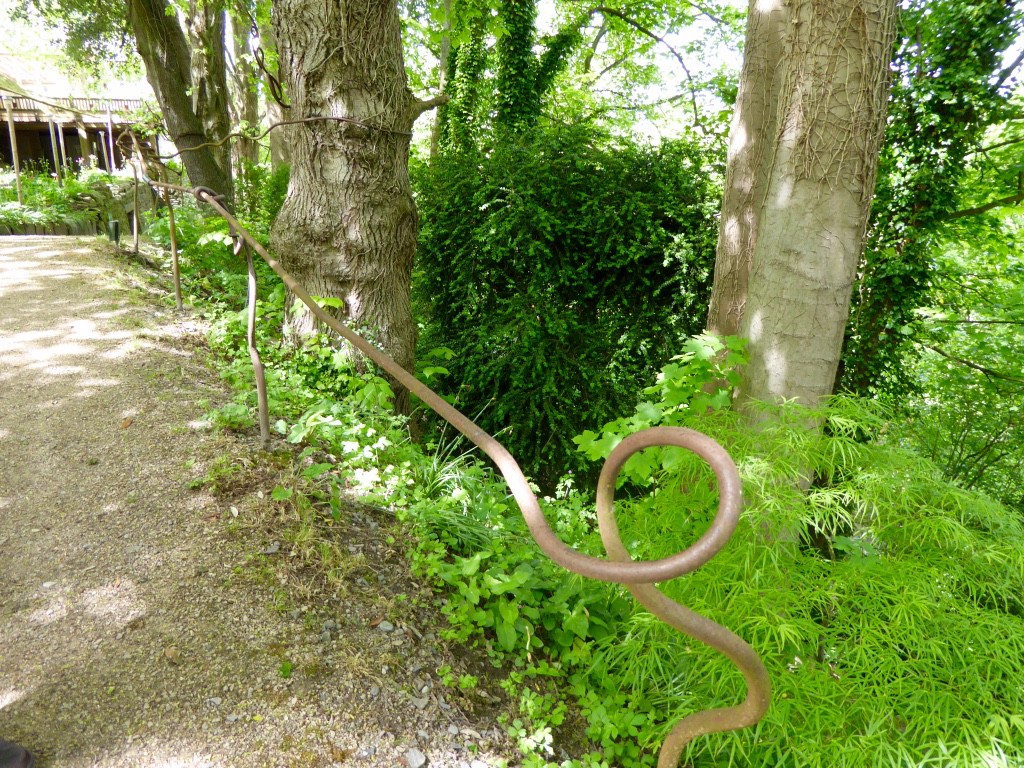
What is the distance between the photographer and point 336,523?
309 centimetres

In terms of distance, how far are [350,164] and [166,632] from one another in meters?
3.28

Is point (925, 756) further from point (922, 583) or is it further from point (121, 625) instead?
point (121, 625)

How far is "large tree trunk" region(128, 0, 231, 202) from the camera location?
781 centimetres

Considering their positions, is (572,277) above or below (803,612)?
above

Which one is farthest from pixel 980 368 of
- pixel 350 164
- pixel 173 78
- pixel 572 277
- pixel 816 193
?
pixel 173 78

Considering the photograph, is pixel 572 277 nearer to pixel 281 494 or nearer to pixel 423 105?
pixel 423 105

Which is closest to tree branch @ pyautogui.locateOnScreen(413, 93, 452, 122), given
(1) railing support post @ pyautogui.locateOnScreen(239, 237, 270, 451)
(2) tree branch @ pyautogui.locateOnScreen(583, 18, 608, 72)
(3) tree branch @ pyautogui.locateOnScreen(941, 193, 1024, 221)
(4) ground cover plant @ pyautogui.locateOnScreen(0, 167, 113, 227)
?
(1) railing support post @ pyautogui.locateOnScreen(239, 237, 270, 451)

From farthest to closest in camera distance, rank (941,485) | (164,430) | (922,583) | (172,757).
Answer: (164,430), (941,485), (922,583), (172,757)

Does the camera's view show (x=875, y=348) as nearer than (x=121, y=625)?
No

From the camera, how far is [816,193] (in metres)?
2.84

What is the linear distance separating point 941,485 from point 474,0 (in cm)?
859

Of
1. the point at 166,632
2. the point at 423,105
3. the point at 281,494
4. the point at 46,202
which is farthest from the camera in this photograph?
the point at 46,202

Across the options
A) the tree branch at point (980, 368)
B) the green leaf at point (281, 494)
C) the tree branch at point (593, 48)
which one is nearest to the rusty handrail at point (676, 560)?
the green leaf at point (281, 494)

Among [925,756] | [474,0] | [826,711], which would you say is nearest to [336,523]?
[826,711]
